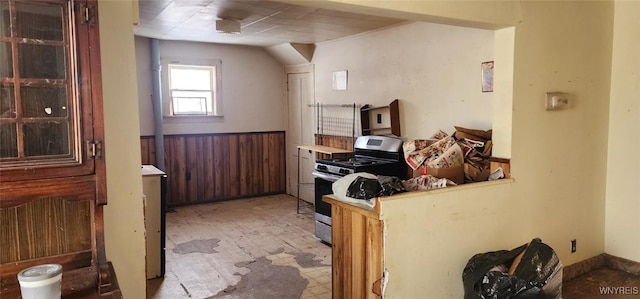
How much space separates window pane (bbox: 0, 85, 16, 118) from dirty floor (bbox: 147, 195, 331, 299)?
230cm

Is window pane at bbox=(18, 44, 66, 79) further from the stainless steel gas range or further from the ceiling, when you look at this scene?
the stainless steel gas range

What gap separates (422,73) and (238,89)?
3086 mm

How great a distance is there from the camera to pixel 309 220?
5473mm

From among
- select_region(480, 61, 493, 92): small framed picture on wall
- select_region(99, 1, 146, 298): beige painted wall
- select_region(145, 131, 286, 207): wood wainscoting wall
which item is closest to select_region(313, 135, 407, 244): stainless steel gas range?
select_region(480, 61, 493, 92): small framed picture on wall

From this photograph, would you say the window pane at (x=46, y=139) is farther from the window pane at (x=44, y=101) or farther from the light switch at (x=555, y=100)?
the light switch at (x=555, y=100)

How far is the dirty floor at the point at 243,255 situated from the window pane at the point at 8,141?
223 centimetres

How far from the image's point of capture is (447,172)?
9.91ft

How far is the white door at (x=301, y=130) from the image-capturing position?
630 centimetres

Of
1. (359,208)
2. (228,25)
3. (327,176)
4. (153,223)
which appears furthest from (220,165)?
(359,208)

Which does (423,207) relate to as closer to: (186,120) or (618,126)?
(618,126)

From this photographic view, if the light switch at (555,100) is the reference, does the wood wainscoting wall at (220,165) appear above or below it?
below

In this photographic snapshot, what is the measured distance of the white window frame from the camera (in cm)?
598

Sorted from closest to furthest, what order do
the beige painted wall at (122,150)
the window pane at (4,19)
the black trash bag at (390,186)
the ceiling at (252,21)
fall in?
the window pane at (4,19) < the beige painted wall at (122,150) < the black trash bag at (390,186) < the ceiling at (252,21)

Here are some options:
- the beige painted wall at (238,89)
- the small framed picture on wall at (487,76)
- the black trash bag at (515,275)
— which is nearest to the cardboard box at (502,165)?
the black trash bag at (515,275)
